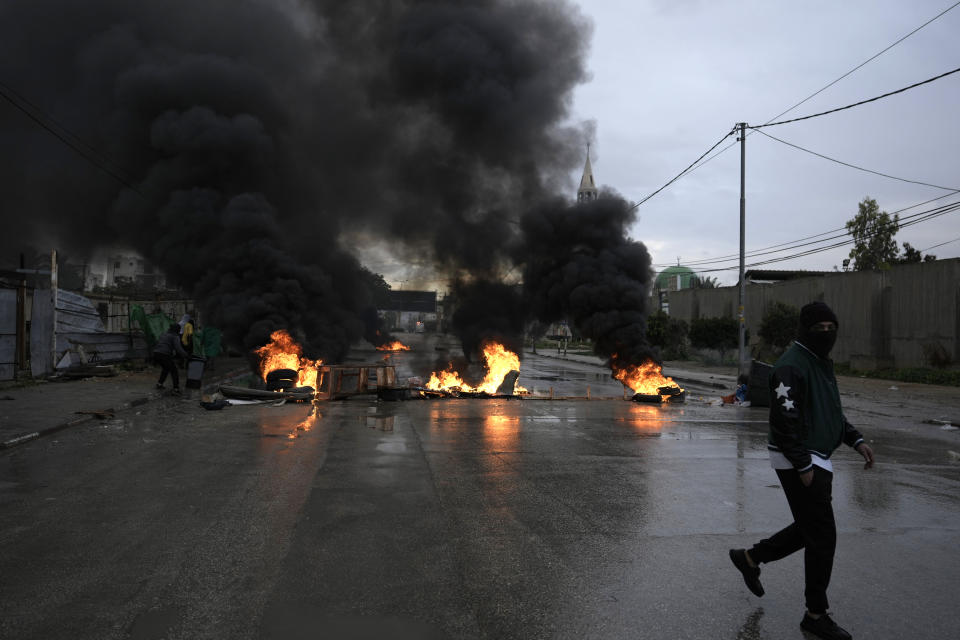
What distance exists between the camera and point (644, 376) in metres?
16.2

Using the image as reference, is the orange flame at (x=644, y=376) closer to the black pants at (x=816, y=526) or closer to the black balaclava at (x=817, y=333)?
the black balaclava at (x=817, y=333)

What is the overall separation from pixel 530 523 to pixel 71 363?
16.2 m

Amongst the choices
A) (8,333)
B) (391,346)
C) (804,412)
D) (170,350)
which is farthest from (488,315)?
(391,346)

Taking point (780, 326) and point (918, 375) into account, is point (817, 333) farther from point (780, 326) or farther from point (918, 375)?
point (780, 326)

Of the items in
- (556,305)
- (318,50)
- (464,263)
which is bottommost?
(556,305)

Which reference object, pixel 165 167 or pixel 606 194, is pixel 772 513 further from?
pixel 165 167

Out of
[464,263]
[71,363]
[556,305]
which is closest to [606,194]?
[556,305]

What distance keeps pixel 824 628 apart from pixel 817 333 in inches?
59.2

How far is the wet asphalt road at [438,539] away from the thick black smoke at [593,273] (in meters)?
7.19

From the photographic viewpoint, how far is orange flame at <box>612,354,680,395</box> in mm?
16078

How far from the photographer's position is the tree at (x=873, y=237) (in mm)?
40156

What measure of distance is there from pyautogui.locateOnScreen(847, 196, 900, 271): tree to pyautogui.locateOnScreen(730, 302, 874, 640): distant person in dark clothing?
4202cm

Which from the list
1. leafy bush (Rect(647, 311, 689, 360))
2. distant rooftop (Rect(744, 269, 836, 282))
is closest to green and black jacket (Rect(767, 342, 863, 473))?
leafy bush (Rect(647, 311, 689, 360))

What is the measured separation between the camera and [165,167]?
69.6 feet
